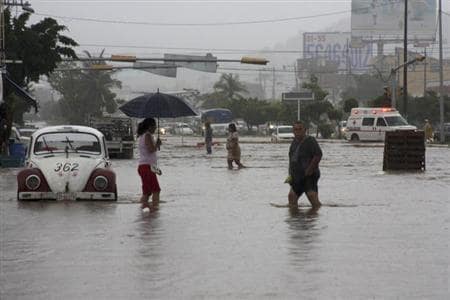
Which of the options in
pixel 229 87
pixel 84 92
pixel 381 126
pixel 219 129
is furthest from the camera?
pixel 229 87

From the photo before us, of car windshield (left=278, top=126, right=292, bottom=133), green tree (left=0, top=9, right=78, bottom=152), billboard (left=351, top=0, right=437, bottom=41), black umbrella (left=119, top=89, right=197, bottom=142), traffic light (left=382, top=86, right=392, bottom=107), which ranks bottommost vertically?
car windshield (left=278, top=126, right=292, bottom=133)

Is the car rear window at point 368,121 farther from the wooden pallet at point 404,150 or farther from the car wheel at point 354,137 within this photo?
the wooden pallet at point 404,150

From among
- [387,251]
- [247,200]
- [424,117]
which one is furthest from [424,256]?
[424,117]

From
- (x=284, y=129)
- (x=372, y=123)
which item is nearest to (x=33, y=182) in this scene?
(x=372, y=123)

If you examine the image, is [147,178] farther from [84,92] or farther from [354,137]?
[84,92]

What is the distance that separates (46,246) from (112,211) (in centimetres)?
435

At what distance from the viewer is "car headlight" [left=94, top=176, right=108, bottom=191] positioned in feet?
57.7

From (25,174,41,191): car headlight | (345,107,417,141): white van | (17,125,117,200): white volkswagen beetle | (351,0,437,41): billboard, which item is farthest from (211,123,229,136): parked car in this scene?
(25,174,41,191): car headlight

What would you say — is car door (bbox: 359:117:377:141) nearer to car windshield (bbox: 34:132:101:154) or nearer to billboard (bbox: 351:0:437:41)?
car windshield (bbox: 34:132:101:154)

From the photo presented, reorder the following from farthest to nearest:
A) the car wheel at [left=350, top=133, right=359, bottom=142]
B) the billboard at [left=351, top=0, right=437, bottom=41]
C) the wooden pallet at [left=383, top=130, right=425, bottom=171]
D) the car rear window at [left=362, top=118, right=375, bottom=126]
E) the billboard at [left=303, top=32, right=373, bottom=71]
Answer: the billboard at [left=303, top=32, right=373, bottom=71] < the billboard at [left=351, top=0, right=437, bottom=41] < the car wheel at [left=350, top=133, right=359, bottom=142] < the car rear window at [left=362, top=118, right=375, bottom=126] < the wooden pallet at [left=383, top=130, right=425, bottom=171]

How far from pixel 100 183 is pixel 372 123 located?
3920 centimetres

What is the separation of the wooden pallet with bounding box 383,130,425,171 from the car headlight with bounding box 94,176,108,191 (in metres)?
11.7

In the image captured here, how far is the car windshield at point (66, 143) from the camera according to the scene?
18.5 metres

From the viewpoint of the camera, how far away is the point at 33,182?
17344 mm
